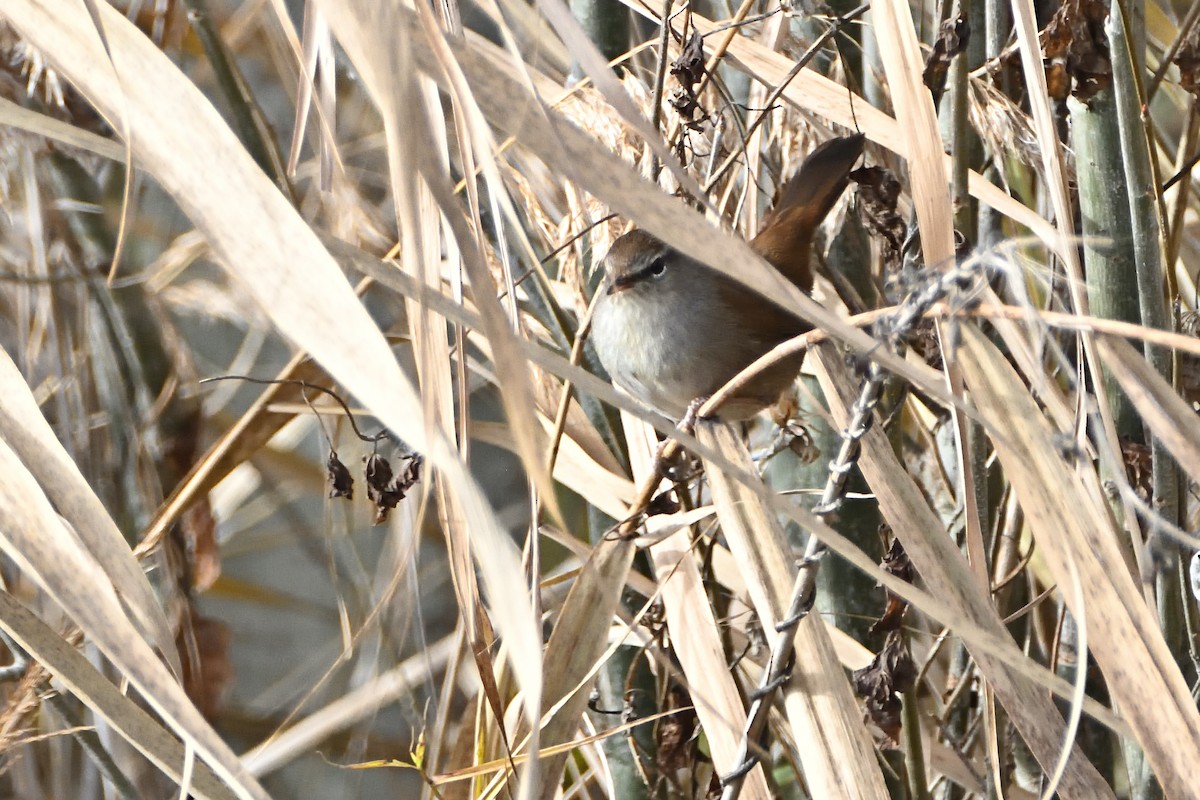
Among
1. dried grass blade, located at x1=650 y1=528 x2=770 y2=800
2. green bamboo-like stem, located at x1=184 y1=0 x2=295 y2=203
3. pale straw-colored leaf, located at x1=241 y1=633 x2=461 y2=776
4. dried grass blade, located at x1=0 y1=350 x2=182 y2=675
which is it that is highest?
green bamboo-like stem, located at x1=184 y1=0 x2=295 y2=203

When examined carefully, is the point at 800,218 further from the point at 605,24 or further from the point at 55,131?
the point at 55,131

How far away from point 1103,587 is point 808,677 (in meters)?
0.25

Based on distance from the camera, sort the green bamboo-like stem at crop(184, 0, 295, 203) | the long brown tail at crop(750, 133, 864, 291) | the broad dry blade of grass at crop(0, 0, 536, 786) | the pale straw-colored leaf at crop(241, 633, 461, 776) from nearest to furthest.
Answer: the broad dry blade of grass at crop(0, 0, 536, 786) → the long brown tail at crop(750, 133, 864, 291) → the green bamboo-like stem at crop(184, 0, 295, 203) → the pale straw-colored leaf at crop(241, 633, 461, 776)

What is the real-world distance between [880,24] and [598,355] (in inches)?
40.3

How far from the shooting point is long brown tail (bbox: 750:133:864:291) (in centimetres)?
164

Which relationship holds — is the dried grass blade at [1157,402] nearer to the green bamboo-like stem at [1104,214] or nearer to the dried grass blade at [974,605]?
the dried grass blade at [974,605]

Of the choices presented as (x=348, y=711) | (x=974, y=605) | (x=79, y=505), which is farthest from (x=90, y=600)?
(x=348, y=711)

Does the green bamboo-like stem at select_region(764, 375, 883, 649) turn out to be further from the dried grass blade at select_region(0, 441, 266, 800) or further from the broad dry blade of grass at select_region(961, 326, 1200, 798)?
the dried grass blade at select_region(0, 441, 266, 800)

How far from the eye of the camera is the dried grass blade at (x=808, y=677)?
86 centimetres

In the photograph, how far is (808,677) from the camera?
918mm

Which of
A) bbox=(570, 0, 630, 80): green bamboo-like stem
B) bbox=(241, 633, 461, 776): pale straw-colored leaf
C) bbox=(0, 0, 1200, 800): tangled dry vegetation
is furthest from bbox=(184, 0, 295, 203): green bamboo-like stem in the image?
bbox=(241, 633, 461, 776): pale straw-colored leaf

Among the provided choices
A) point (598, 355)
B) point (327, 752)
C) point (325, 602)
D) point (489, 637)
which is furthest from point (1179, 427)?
point (325, 602)

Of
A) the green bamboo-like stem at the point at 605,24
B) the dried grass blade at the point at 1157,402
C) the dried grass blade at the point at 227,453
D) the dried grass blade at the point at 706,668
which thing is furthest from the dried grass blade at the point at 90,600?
the green bamboo-like stem at the point at 605,24

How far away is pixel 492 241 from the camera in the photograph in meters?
1.87
